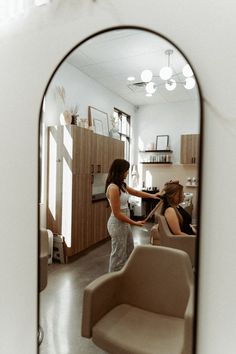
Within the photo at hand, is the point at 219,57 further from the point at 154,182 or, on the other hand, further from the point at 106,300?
the point at 106,300

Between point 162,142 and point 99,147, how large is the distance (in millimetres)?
248

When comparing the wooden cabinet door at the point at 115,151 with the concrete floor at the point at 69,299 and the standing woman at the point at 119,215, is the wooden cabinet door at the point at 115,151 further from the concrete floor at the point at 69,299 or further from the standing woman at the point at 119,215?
the concrete floor at the point at 69,299

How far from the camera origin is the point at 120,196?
40.3 inches

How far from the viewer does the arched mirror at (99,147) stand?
3.01ft

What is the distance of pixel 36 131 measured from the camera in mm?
1146

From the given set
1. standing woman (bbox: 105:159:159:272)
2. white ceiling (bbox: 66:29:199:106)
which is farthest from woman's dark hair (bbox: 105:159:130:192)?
white ceiling (bbox: 66:29:199:106)

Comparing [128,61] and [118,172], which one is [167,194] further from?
[128,61]

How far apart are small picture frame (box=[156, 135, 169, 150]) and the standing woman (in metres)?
0.13

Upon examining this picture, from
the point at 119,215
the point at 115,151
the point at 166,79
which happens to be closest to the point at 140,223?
the point at 119,215

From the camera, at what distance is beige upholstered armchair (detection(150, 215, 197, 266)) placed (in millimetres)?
872

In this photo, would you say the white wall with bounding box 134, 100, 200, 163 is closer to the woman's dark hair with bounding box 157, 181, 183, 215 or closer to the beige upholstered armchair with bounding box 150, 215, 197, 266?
the woman's dark hair with bounding box 157, 181, 183, 215

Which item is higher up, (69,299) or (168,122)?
(168,122)

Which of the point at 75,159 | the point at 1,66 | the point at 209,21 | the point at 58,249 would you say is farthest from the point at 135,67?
the point at 58,249

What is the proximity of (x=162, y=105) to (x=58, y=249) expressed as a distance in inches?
27.4
